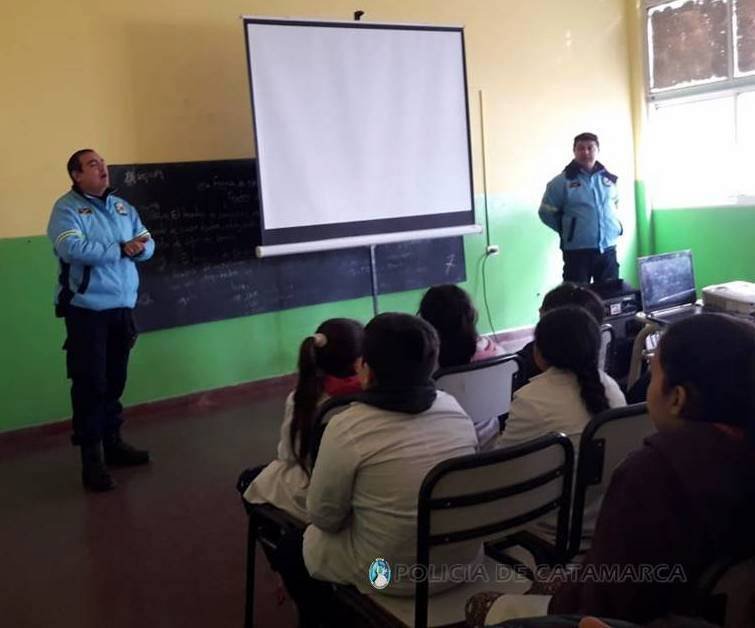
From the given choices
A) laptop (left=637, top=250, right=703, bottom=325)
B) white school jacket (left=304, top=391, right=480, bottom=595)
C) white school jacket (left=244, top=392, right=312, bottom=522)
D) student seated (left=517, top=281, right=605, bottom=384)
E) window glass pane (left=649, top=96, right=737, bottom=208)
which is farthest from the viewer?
window glass pane (left=649, top=96, right=737, bottom=208)

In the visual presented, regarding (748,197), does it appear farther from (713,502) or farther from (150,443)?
(713,502)

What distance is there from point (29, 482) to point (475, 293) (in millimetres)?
3476

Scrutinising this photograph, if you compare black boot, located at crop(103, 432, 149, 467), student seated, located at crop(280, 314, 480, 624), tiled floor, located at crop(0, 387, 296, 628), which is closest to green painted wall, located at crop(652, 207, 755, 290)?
tiled floor, located at crop(0, 387, 296, 628)

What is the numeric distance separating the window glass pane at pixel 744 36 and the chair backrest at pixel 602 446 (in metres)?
5.23

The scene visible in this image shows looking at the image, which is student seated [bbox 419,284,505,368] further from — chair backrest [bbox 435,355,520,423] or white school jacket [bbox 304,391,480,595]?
white school jacket [bbox 304,391,480,595]

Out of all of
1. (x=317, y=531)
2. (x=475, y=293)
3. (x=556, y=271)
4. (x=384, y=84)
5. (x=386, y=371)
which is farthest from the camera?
(x=556, y=271)

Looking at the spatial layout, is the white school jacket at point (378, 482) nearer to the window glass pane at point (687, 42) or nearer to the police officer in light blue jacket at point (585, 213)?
the police officer in light blue jacket at point (585, 213)

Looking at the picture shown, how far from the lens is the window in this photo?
614 centimetres

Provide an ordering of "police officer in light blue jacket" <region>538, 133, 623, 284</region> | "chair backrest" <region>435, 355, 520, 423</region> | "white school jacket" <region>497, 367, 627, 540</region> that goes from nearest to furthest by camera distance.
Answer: "white school jacket" <region>497, 367, 627, 540</region> → "chair backrest" <region>435, 355, 520, 423</region> → "police officer in light blue jacket" <region>538, 133, 623, 284</region>

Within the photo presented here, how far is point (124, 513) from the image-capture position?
336 centimetres

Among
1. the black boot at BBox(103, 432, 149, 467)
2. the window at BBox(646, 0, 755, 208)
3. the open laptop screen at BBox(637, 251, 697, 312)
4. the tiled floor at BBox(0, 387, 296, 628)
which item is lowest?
the tiled floor at BBox(0, 387, 296, 628)

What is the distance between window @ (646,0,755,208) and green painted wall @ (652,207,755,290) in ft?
0.33

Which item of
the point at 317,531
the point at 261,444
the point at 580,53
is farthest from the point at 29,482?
the point at 580,53

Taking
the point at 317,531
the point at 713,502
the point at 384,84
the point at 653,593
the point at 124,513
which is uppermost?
the point at 384,84
